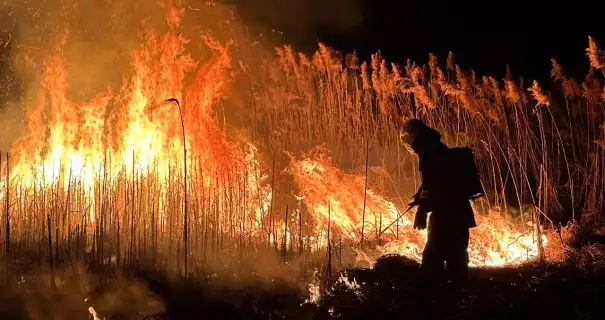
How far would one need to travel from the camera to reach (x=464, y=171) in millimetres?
5422

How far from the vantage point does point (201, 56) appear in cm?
839

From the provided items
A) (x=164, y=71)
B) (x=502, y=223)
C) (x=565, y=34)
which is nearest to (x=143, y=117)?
(x=164, y=71)

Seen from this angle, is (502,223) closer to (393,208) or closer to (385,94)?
(393,208)

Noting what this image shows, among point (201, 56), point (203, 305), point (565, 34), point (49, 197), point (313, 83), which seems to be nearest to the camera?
point (203, 305)

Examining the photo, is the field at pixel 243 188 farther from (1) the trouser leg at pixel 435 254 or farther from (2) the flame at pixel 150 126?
(1) the trouser leg at pixel 435 254

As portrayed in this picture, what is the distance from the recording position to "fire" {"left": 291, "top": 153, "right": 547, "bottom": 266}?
682 centimetres

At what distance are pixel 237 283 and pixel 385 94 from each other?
4.47 metres

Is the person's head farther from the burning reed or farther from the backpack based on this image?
the burning reed

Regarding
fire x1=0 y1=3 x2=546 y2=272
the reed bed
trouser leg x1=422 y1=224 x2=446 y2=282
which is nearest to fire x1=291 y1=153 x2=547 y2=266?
fire x1=0 y1=3 x2=546 y2=272

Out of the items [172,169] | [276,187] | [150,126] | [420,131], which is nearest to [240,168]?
A: [276,187]

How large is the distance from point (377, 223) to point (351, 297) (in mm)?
2681

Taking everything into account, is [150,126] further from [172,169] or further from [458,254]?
[458,254]

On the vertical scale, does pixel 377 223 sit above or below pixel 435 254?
above

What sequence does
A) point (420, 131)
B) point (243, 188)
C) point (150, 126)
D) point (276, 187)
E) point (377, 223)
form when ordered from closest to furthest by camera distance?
point (420, 131), point (243, 188), point (377, 223), point (150, 126), point (276, 187)
